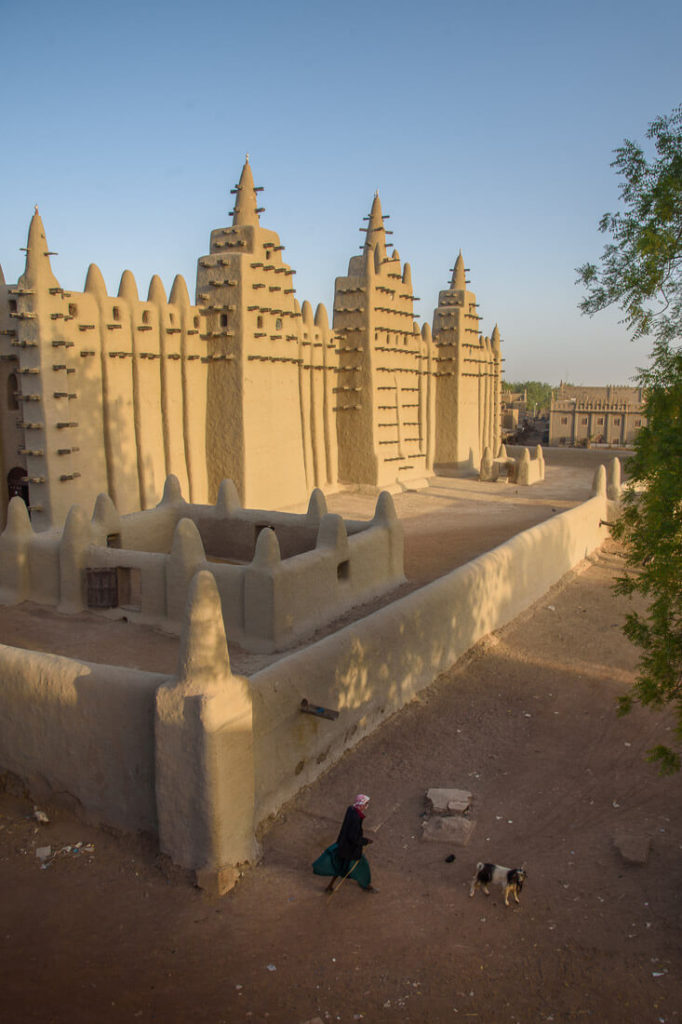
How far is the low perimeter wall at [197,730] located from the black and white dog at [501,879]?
201cm

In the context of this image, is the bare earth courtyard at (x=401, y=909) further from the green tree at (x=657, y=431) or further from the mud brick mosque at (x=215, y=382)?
the mud brick mosque at (x=215, y=382)

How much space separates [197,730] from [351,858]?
5.67 feet

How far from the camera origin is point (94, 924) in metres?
6.23

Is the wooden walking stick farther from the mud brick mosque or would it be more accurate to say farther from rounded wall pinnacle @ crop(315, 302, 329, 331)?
rounded wall pinnacle @ crop(315, 302, 329, 331)

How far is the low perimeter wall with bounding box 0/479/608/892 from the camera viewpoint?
264 inches

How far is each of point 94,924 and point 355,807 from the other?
2276 mm

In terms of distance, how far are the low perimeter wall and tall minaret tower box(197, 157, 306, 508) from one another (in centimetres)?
1151

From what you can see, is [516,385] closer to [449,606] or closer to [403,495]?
[403,495]

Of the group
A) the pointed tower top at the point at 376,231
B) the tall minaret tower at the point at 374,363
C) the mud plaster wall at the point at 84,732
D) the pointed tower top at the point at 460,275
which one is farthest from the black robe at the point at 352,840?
the pointed tower top at the point at 460,275

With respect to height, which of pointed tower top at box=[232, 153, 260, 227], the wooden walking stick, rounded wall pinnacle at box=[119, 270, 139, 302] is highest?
pointed tower top at box=[232, 153, 260, 227]

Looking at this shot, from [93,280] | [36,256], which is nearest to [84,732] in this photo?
[36,256]

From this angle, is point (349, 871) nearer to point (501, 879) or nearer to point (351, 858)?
point (351, 858)

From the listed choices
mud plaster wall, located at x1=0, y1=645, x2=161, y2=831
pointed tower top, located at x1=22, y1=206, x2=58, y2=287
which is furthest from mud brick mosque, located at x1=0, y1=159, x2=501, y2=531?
mud plaster wall, located at x1=0, y1=645, x2=161, y2=831

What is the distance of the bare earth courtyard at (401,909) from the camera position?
5.48 metres
